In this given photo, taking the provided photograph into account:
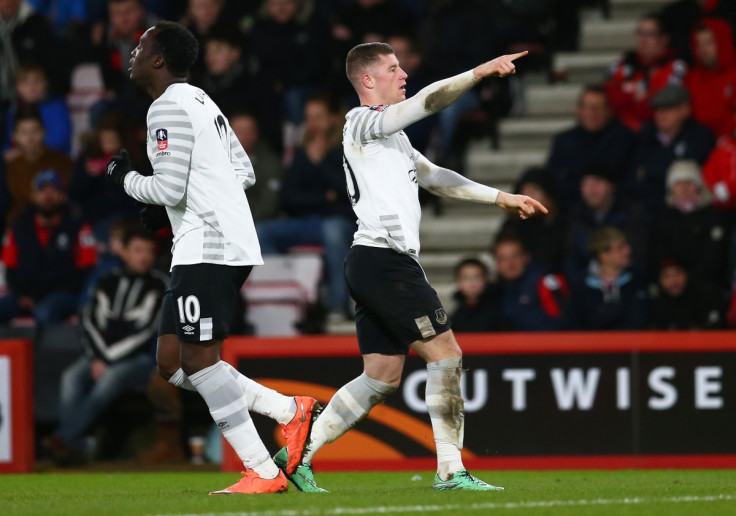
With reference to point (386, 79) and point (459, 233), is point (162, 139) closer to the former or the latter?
point (386, 79)

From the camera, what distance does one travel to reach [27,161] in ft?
43.4

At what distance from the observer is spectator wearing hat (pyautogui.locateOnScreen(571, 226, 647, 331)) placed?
34.4 feet

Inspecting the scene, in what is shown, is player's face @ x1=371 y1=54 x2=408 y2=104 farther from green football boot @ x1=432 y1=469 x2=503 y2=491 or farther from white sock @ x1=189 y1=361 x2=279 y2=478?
green football boot @ x1=432 y1=469 x2=503 y2=491

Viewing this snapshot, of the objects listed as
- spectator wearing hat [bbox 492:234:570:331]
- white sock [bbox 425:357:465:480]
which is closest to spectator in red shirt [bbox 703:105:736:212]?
spectator wearing hat [bbox 492:234:570:331]

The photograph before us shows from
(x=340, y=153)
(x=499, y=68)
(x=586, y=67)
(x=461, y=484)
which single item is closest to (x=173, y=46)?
(x=499, y=68)

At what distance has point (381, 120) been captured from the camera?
645cm

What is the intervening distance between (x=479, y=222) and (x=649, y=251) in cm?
229

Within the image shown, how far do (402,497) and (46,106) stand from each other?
8.54m

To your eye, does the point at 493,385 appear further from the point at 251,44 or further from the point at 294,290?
the point at 251,44

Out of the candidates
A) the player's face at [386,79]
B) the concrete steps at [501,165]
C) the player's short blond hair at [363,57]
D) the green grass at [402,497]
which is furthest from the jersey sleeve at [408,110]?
the concrete steps at [501,165]

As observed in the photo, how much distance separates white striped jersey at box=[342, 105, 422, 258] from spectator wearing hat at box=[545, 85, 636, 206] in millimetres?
5313

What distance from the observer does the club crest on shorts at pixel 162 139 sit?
6434 mm

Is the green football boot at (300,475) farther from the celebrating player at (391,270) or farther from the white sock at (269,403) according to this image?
the white sock at (269,403)

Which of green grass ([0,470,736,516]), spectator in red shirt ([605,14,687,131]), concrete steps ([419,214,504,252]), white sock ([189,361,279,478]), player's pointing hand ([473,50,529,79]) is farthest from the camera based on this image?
concrete steps ([419,214,504,252])
